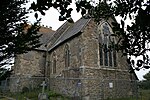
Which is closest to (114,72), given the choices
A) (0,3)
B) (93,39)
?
(93,39)

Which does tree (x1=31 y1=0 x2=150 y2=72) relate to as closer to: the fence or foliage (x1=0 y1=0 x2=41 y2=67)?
foliage (x1=0 y1=0 x2=41 y2=67)

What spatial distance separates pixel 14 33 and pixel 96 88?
13116mm

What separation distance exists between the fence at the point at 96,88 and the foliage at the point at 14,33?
467 inches

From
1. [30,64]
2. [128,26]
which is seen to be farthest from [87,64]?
[128,26]

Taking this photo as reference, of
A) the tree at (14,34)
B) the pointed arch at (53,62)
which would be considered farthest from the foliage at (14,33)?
the pointed arch at (53,62)

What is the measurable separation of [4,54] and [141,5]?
400 cm

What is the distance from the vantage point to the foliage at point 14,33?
551 cm

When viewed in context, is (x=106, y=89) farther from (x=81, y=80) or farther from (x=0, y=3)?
(x=0, y=3)

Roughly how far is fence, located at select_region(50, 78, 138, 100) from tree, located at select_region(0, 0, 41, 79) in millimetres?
11861

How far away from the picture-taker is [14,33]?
595 cm

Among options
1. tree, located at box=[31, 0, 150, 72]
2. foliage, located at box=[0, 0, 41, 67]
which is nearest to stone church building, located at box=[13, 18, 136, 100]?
foliage, located at box=[0, 0, 41, 67]

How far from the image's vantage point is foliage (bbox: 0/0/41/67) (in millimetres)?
5511

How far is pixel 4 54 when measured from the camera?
5.77 meters

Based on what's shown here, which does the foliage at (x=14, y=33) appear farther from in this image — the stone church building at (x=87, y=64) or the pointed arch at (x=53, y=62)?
the pointed arch at (x=53, y=62)
